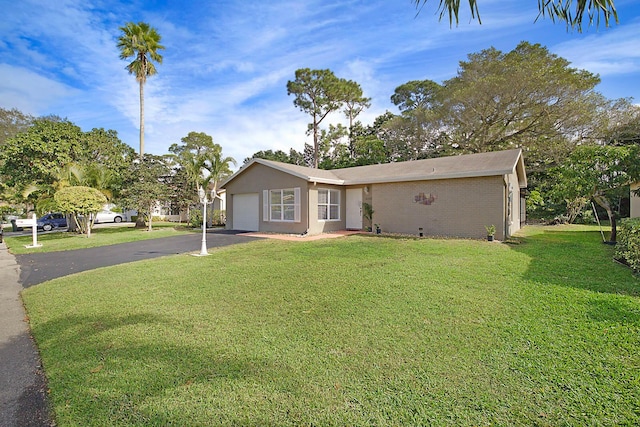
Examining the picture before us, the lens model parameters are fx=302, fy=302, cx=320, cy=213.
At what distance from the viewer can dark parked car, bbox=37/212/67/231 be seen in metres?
21.1

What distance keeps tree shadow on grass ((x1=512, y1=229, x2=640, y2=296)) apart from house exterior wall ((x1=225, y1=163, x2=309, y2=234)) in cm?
859

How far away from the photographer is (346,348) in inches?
130

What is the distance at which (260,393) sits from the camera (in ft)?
8.43

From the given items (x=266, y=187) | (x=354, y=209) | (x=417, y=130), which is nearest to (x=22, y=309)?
(x=266, y=187)

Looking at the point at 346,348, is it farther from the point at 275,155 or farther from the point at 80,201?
the point at 275,155

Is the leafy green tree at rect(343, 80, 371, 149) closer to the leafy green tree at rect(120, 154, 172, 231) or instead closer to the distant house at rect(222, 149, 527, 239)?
the distant house at rect(222, 149, 527, 239)

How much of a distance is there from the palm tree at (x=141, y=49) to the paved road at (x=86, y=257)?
1208cm

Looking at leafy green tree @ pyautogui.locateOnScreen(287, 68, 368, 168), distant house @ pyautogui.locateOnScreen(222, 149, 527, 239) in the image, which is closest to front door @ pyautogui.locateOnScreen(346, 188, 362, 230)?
distant house @ pyautogui.locateOnScreen(222, 149, 527, 239)

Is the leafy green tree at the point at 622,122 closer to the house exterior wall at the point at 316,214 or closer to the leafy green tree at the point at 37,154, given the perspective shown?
the house exterior wall at the point at 316,214

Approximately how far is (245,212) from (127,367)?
575 inches

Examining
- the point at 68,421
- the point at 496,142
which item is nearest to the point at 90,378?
the point at 68,421

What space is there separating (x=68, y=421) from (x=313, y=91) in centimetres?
3075

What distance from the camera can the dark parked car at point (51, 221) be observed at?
829 inches

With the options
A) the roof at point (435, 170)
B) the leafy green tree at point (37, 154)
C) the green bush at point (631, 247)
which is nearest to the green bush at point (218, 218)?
the roof at point (435, 170)
